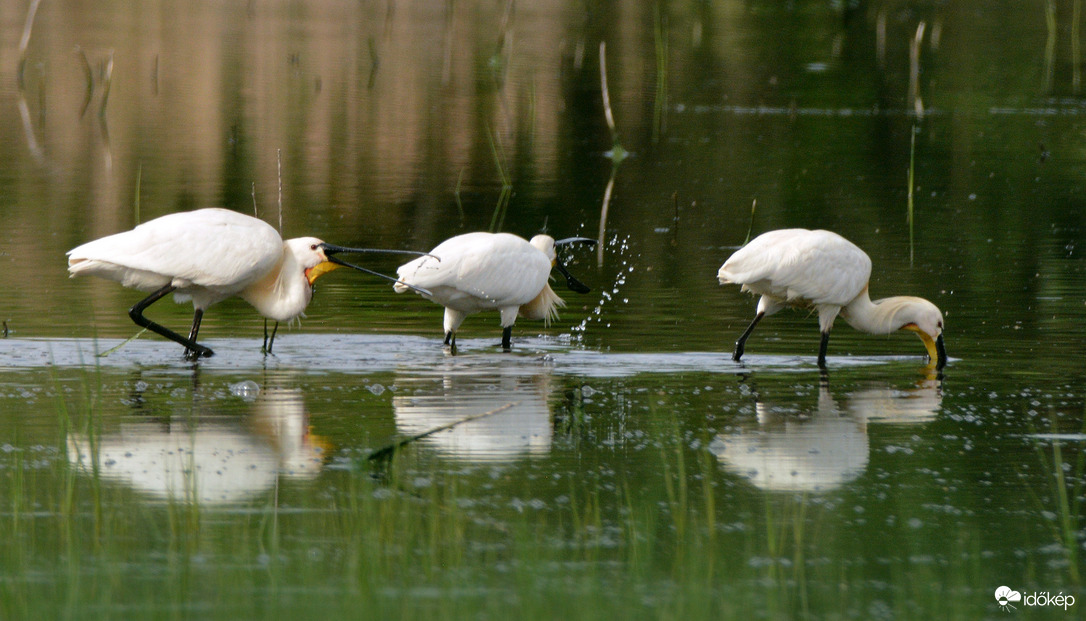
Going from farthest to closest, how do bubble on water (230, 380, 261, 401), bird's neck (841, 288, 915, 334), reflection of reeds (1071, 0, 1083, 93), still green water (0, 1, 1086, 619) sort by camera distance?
1. reflection of reeds (1071, 0, 1083, 93)
2. bird's neck (841, 288, 915, 334)
3. bubble on water (230, 380, 261, 401)
4. still green water (0, 1, 1086, 619)

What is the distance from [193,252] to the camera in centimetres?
980

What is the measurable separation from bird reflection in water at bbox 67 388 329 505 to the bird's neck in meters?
4.17

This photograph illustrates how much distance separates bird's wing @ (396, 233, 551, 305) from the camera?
10.4 meters

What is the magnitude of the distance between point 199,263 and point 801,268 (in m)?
3.70

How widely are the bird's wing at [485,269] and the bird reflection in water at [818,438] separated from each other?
7.79 feet

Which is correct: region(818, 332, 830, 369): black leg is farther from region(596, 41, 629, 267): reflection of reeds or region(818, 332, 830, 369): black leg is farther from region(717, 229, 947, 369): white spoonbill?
region(596, 41, 629, 267): reflection of reeds

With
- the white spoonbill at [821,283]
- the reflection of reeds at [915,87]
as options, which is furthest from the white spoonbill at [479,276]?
the reflection of reeds at [915,87]

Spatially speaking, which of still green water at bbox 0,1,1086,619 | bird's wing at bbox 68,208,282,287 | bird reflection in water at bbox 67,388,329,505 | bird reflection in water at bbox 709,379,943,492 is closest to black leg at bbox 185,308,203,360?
still green water at bbox 0,1,1086,619

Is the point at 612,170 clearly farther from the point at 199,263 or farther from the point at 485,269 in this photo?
the point at 199,263

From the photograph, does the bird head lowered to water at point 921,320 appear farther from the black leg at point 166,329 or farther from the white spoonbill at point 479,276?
the black leg at point 166,329

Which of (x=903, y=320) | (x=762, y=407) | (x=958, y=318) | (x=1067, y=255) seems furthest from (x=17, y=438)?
(x=1067, y=255)

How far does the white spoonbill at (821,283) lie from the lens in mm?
10180

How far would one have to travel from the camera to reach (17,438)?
24.1 feet

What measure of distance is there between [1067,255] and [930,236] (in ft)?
4.83
